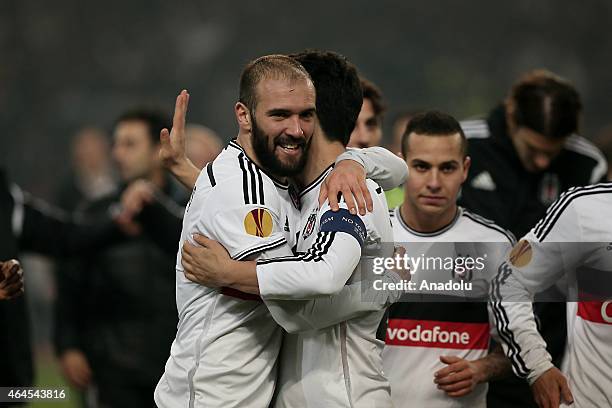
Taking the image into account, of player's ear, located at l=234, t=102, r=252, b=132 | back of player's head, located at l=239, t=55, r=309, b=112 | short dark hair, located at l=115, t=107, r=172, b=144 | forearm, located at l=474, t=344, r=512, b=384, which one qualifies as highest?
short dark hair, located at l=115, t=107, r=172, b=144

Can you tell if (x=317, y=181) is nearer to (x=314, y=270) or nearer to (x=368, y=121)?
(x=314, y=270)

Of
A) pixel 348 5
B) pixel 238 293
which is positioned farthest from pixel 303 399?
pixel 348 5

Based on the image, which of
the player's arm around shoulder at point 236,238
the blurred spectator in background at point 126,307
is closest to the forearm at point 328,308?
the player's arm around shoulder at point 236,238

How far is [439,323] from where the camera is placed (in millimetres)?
4215

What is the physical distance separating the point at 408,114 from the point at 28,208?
2.71 m

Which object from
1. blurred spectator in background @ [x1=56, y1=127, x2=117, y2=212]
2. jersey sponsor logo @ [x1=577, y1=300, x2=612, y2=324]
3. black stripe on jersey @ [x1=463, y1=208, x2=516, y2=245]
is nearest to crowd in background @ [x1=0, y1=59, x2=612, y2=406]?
black stripe on jersey @ [x1=463, y1=208, x2=516, y2=245]

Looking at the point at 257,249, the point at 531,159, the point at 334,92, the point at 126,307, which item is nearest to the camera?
the point at 257,249

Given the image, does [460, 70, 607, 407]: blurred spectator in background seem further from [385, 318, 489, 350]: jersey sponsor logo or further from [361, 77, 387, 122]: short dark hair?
[385, 318, 489, 350]: jersey sponsor logo

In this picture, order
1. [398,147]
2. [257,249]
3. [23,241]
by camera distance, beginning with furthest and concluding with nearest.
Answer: [398,147] → [23,241] → [257,249]

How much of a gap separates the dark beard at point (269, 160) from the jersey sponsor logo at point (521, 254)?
3.60 ft

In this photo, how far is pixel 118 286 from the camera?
6.40 metres

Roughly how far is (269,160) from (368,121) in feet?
5.23

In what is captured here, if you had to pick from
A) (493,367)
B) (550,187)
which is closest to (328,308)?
(493,367)

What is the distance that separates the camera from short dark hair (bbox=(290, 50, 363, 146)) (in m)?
3.65
